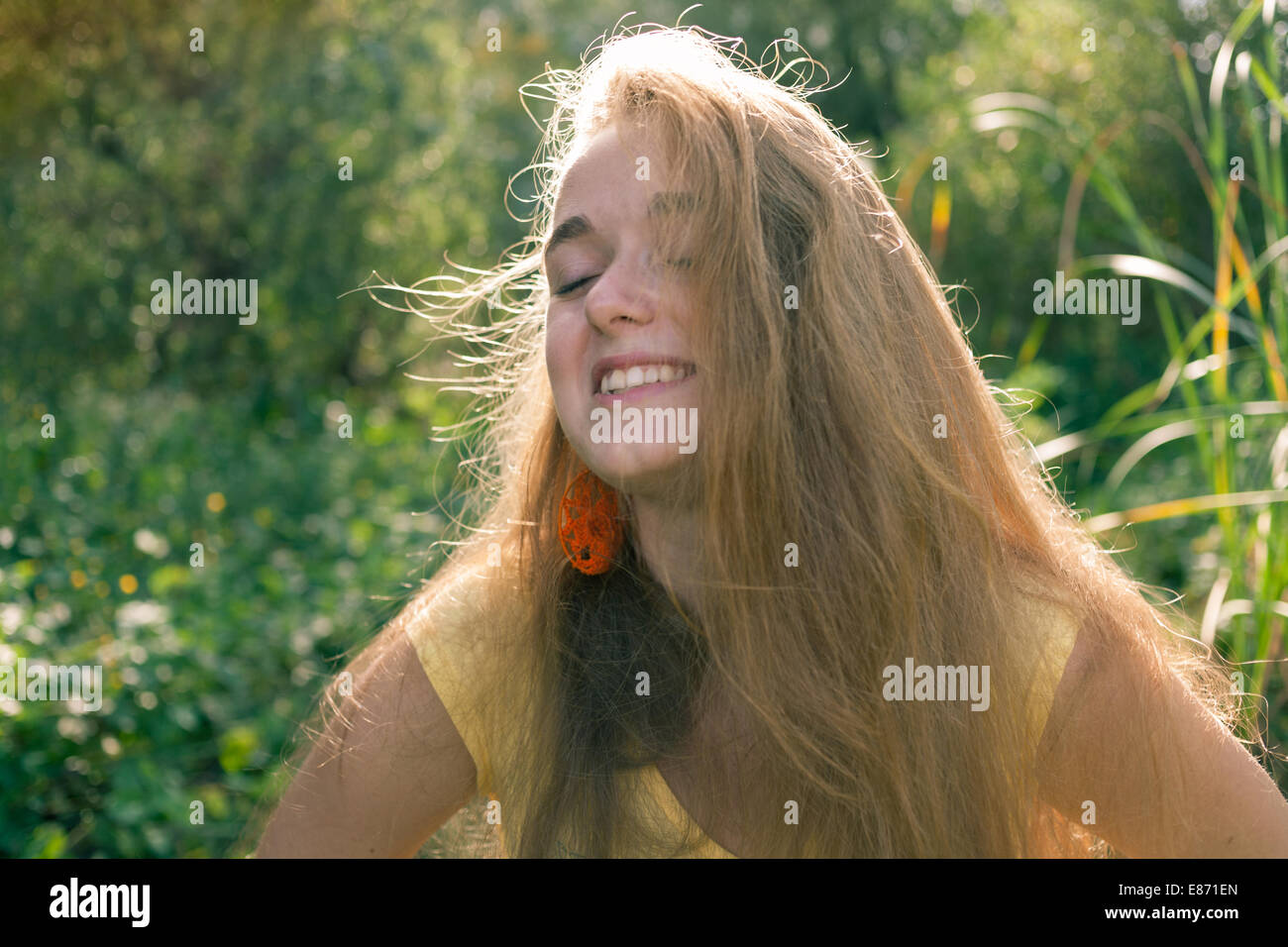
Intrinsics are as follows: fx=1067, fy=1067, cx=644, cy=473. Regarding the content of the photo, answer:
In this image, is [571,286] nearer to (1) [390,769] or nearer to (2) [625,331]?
(2) [625,331]

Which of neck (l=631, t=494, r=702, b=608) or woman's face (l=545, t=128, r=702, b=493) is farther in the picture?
neck (l=631, t=494, r=702, b=608)

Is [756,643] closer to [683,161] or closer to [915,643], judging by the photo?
[915,643]

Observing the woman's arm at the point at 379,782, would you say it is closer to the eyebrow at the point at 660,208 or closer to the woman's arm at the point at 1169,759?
the eyebrow at the point at 660,208

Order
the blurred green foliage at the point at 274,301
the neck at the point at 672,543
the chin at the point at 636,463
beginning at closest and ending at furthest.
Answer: the chin at the point at 636,463
the neck at the point at 672,543
the blurred green foliage at the point at 274,301

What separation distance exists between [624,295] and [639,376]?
106 millimetres

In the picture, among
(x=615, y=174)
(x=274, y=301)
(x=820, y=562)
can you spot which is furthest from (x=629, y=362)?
(x=274, y=301)

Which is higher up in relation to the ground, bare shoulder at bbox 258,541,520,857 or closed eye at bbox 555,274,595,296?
closed eye at bbox 555,274,595,296

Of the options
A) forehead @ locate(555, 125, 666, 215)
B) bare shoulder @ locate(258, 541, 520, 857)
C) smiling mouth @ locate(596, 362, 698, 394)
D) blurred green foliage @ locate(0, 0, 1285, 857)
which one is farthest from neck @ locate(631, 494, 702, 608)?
blurred green foliage @ locate(0, 0, 1285, 857)

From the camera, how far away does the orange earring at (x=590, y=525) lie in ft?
5.09

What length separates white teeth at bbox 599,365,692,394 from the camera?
1.38 meters

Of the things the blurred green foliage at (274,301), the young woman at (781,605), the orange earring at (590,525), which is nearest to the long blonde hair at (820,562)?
the young woman at (781,605)

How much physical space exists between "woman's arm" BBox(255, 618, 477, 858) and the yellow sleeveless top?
24 millimetres

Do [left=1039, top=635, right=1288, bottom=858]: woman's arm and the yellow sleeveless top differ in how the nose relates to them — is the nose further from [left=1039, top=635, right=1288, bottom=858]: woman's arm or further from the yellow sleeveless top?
[left=1039, top=635, right=1288, bottom=858]: woman's arm

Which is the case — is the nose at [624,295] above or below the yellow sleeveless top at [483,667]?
above
